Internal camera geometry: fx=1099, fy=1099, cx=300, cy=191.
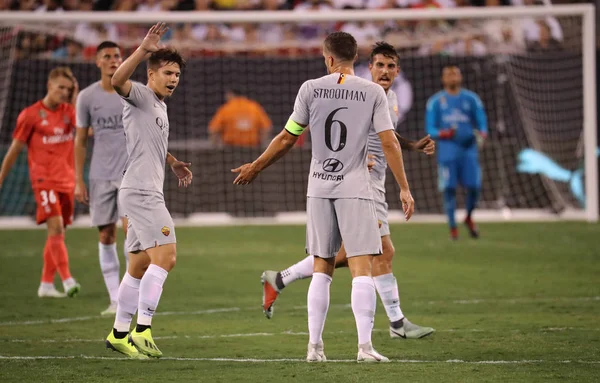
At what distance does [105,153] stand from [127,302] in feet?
9.41

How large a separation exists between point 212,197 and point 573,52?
742cm

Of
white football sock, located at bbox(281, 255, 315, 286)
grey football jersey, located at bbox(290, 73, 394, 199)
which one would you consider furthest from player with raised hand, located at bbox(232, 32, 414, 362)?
white football sock, located at bbox(281, 255, 315, 286)

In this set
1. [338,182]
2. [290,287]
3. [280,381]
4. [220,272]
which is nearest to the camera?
Answer: [280,381]

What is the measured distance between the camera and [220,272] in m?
13.2

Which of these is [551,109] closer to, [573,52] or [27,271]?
[573,52]

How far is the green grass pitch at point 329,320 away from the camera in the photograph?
6.95m

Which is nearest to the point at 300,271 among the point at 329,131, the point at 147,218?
the point at 147,218

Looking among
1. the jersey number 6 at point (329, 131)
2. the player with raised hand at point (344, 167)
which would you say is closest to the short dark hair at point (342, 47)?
the player with raised hand at point (344, 167)

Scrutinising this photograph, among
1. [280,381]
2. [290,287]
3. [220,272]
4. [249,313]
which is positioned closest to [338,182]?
[280,381]

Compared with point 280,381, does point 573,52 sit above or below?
above

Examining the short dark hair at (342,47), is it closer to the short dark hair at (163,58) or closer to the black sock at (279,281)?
the short dark hair at (163,58)

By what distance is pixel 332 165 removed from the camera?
23.4 ft

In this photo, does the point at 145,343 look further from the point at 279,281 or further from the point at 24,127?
the point at 24,127

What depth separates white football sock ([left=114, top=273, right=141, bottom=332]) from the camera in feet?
24.9
